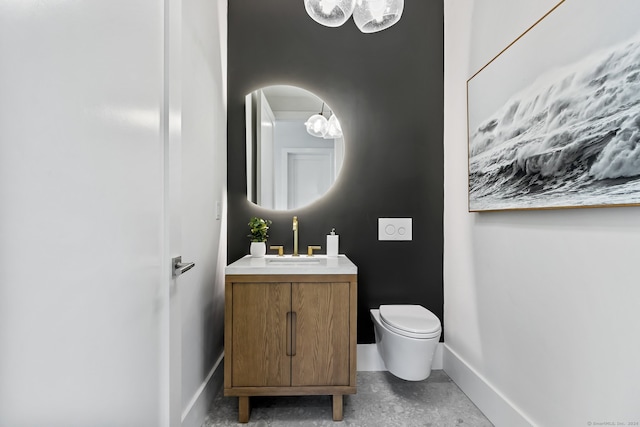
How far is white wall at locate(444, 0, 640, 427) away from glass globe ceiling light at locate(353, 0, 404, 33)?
556 millimetres

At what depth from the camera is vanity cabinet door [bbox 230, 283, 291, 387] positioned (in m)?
1.53

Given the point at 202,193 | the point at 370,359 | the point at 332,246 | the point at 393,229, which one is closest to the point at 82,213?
the point at 202,193

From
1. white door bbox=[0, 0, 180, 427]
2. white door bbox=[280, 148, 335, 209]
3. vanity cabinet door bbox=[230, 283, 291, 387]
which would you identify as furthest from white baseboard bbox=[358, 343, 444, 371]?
white door bbox=[0, 0, 180, 427]

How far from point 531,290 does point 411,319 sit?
619 mm

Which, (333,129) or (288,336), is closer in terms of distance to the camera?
(288,336)

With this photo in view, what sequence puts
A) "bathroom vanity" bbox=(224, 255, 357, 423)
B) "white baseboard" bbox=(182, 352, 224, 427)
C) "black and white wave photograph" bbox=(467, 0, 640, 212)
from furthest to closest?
"bathroom vanity" bbox=(224, 255, 357, 423), "white baseboard" bbox=(182, 352, 224, 427), "black and white wave photograph" bbox=(467, 0, 640, 212)

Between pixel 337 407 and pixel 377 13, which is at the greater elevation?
pixel 377 13

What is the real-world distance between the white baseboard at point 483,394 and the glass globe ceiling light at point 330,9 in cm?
193

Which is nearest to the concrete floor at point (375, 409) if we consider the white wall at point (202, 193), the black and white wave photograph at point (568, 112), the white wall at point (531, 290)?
the white wall at point (531, 290)

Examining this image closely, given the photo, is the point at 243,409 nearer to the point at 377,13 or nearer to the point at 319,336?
the point at 319,336

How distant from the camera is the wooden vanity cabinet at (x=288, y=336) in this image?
1.53m

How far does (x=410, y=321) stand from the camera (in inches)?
66.8

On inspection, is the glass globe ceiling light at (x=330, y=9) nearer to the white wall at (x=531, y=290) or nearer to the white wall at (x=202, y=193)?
the white wall at (x=202, y=193)

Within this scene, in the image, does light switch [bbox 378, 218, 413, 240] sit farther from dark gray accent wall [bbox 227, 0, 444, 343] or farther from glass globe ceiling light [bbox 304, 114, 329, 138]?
glass globe ceiling light [bbox 304, 114, 329, 138]
